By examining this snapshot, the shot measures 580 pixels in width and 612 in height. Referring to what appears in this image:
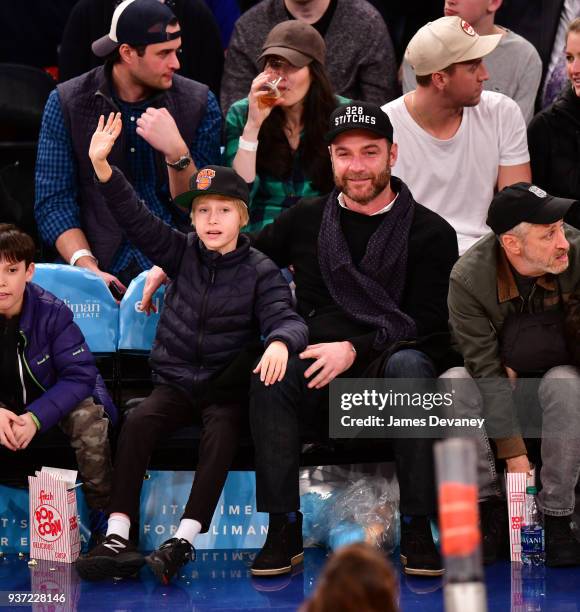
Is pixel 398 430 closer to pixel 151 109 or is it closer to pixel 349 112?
pixel 349 112

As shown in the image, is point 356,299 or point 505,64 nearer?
point 356,299

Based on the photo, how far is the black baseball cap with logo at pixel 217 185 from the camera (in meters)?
4.72

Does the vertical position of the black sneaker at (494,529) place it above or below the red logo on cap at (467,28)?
below

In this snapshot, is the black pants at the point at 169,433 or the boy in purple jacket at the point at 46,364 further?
the boy in purple jacket at the point at 46,364

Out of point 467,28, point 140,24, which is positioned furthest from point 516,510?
point 140,24

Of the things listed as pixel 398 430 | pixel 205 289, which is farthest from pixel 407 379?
pixel 205 289

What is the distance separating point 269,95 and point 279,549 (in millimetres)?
1927

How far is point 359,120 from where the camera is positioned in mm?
4828

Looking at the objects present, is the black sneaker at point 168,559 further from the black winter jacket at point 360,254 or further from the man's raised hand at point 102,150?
the man's raised hand at point 102,150

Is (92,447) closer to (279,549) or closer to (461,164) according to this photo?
(279,549)

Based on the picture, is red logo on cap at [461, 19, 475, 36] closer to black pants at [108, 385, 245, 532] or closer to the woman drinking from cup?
the woman drinking from cup

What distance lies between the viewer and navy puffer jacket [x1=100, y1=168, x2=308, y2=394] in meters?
4.68

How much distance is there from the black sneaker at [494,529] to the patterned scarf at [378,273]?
2.17 feet

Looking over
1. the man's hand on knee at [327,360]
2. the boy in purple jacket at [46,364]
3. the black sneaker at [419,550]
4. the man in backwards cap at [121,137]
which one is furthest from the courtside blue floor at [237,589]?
the man in backwards cap at [121,137]
